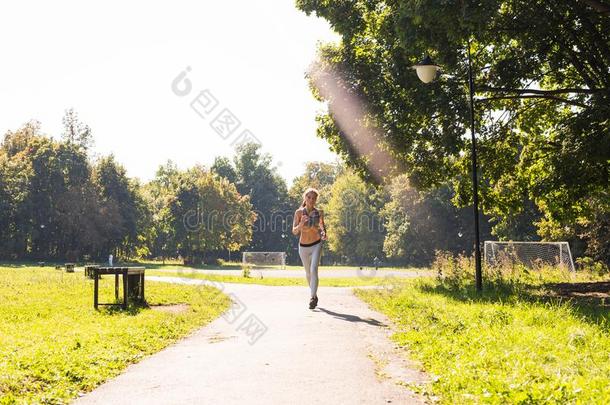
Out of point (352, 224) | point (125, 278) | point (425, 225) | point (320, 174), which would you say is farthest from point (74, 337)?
point (320, 174)

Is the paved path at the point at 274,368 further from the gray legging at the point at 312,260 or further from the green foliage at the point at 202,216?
the green foliage at the point at 202,216

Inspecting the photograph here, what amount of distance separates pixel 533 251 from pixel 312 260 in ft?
62.5

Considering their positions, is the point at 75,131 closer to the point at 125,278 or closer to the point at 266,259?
the point at 266,259

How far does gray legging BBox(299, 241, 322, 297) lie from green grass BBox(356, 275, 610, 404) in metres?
1.52

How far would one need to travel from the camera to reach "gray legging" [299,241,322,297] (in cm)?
1036

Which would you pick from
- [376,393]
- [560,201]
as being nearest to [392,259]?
[560,201]

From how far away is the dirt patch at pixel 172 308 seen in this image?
36.0 ft

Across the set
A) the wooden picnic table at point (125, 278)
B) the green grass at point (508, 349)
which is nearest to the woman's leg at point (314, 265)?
the green grass at point (508, 349)

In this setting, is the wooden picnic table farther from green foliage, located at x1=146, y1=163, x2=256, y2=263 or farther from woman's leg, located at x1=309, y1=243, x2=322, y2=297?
green foliage, located at x1=146, y1=163, x2=256, y2=263

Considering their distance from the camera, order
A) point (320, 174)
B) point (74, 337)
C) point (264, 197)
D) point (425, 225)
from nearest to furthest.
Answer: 1. point (74, 337)
2. point (425, 225)
3. point (264, 197)
4. point (320, 174)

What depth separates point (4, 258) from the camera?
2266 inches

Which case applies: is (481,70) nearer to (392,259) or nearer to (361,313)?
(361,313)

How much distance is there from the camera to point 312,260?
409 inches

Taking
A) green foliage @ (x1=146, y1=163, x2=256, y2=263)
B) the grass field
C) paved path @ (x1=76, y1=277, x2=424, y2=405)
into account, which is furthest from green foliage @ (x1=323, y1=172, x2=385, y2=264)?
paved path @ (x1=76, y1=277, x2=424, y2=405)
